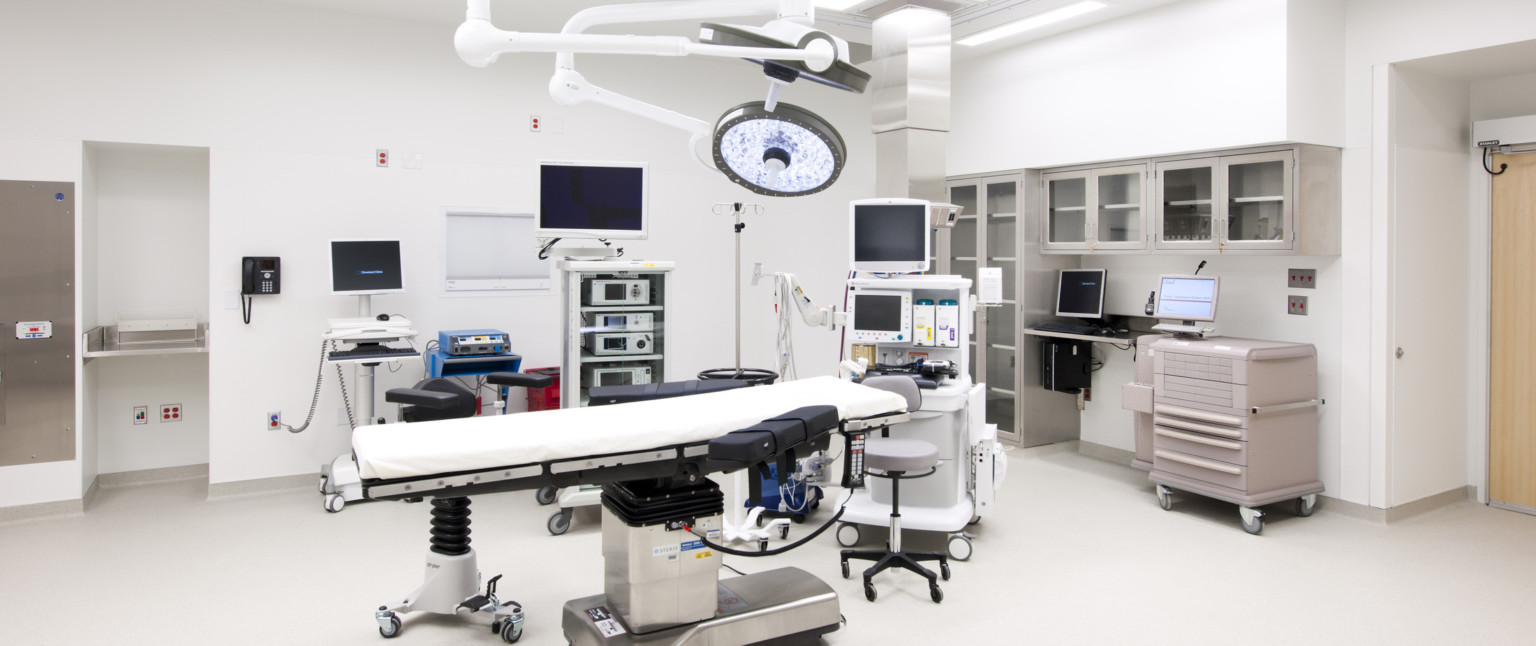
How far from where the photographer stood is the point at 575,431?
2.50 metres

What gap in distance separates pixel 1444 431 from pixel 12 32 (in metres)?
7.82

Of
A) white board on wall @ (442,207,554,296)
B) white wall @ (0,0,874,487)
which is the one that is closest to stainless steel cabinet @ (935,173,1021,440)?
white wall @ (0,0,874,487)

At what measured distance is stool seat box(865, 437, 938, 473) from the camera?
3.57 m

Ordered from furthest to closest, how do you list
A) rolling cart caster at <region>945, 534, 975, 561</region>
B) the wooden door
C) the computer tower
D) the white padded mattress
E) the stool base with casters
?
the computer tower, the wooden door, rolling cart caster at <region>945, 534, 975, 561</region>, the stool base with casters, the white padded mattress

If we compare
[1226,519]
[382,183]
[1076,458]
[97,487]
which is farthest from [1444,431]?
[97,487]

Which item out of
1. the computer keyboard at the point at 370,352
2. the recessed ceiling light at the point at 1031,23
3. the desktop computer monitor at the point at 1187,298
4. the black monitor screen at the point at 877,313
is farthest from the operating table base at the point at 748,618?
the recessed ceiling light at the point at 1031,23

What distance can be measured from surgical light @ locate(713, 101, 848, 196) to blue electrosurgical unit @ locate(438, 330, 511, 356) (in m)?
3.06

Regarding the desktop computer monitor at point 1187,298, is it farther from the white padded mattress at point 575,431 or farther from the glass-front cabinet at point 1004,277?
the white padded mattress at point 575,431

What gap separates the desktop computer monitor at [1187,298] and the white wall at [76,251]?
591 centimetres

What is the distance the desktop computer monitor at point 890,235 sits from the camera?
4.39 m

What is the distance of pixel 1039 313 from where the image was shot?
605 centimetres

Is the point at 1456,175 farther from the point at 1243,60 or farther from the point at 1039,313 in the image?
the point at 1039,313

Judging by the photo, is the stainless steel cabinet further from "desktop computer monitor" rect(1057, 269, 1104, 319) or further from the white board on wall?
the white board on wall

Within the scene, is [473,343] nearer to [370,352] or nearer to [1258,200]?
[370,352]
